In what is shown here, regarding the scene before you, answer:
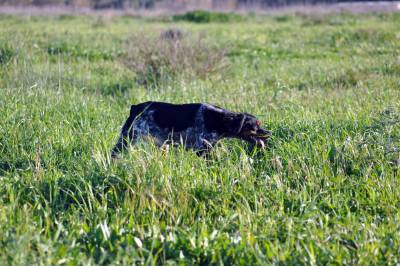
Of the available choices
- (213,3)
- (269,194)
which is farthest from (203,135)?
(213,3)

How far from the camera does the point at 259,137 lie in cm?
488

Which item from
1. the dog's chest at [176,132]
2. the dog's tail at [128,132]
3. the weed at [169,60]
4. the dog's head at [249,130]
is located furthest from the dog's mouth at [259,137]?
the weed at [169,60]

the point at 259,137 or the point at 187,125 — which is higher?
the point at 187,125

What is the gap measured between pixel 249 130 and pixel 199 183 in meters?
0.86

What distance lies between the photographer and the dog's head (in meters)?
4.68

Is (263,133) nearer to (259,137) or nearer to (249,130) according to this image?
(259,137)

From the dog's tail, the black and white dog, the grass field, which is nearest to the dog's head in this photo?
the black and white dog

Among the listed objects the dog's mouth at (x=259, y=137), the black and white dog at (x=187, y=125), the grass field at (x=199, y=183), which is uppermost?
the black and white dog at (x=187, y=125)

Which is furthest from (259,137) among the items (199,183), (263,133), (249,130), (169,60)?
(169,60)

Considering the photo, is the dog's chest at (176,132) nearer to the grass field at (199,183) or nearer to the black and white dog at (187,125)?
the black and white dog at (187,125)

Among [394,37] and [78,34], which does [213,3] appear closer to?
[78,34]

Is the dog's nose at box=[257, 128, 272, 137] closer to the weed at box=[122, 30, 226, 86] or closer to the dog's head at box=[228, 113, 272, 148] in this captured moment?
the dog's head at box=[228, 113, 272, 148]

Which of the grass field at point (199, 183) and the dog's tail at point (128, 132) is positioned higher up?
the dog's tail at point (128, 132)

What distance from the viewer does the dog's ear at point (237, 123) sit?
4.67 m
